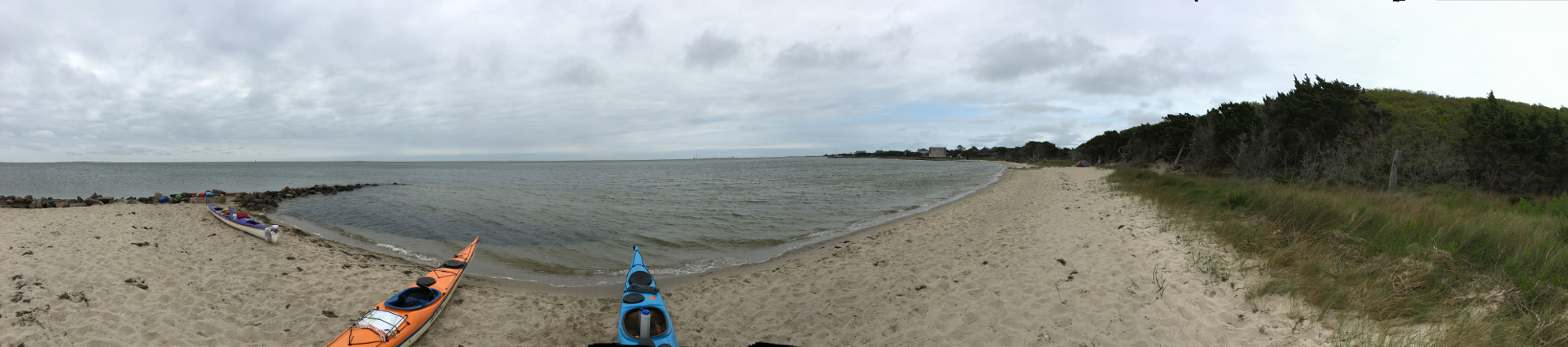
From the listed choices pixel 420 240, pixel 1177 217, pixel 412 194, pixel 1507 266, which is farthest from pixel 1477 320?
pixel 412 194

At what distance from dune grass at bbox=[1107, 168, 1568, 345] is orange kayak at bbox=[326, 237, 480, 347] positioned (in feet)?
32.3

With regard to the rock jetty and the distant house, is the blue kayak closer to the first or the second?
the rock jetty

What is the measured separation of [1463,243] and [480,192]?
38.0 meters

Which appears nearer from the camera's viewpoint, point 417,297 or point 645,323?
point 645,323

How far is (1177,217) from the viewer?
36.4ft

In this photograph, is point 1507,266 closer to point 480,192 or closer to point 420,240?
point 420,240

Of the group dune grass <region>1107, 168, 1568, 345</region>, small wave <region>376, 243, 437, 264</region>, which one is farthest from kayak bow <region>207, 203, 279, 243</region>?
dune grass <region>1107, 168, 1568, 345</region>

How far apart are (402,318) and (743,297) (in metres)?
4.48

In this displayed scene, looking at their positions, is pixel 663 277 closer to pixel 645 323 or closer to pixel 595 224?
pixel 645 323

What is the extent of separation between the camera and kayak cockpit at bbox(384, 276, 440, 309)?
634 centimetres

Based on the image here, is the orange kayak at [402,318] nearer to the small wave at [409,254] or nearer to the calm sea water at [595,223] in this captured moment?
the calm sea water at [595,223]

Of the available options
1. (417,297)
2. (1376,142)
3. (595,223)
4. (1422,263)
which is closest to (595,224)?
(595,223)

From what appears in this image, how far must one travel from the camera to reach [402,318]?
5957 mm

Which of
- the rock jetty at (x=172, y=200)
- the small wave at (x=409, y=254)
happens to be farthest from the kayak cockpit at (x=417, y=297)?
the rock jetty at (x=172, y=200)
